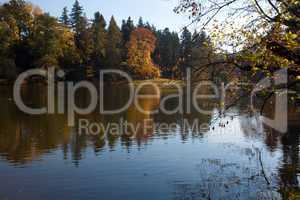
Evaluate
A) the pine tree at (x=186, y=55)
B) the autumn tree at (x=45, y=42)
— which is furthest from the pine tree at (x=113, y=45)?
the pine tree at (x=186, y=55)

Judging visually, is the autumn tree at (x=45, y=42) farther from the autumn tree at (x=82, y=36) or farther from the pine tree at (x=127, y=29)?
the pine tree at (x=127, y=29)

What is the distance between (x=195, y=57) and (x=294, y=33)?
210 centimetres

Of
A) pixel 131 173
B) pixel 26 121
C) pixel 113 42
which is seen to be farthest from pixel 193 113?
pixel 113 42

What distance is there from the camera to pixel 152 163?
20.8 m

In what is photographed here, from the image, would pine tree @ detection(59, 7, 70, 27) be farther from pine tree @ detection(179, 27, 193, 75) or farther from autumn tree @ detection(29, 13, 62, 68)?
pine tree @ detection(179, 27, 193, 75)

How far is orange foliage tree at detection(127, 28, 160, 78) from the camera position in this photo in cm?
10206

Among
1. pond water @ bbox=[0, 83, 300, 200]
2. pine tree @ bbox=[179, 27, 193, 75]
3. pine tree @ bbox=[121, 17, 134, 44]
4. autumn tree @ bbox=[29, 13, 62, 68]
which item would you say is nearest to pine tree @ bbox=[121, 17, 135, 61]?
pine tree @ bbox=[121, 17, 134, 44]

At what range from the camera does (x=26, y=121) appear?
36156 millimetres

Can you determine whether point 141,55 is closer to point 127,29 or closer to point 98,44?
point 98,44

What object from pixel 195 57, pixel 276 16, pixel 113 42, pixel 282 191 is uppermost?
pixel 113 42

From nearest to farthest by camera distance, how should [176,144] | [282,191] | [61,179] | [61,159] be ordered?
[282,191], [61,179], [61,159], [176,144]

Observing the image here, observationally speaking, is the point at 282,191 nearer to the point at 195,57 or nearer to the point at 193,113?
the point at 195,57

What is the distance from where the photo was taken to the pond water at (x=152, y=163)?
16203mm

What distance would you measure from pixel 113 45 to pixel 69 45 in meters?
10.3
